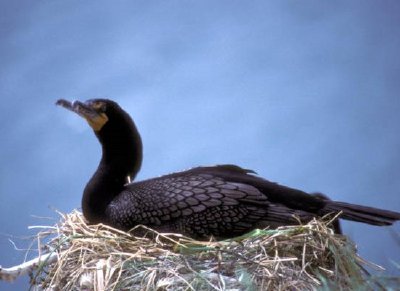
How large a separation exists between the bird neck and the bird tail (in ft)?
2.16

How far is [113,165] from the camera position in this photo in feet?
5.54

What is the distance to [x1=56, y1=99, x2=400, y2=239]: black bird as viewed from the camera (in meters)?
1.37

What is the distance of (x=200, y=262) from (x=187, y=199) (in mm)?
314

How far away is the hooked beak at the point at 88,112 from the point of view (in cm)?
161

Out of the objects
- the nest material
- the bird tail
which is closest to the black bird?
the bird tail

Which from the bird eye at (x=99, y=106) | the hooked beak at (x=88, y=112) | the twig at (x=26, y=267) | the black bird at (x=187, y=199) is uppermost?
the bird eye at (x=99, y=106)

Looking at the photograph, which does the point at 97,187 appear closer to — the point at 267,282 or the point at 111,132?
the point at 111,132

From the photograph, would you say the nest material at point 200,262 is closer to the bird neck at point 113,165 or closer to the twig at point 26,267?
the twig at point 26,267

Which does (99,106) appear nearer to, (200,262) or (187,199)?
(187,199)

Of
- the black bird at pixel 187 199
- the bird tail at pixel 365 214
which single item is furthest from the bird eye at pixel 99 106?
the bird tail at pixel 365 214

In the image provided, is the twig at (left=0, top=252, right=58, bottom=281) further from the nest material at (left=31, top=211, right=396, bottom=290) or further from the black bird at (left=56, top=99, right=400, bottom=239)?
the black bird at (left=56, top=99, right=400, bottom=239)

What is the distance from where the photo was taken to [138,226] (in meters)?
1.36

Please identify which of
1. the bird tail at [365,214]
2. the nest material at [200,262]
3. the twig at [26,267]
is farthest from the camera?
the bird tail at [365,214]

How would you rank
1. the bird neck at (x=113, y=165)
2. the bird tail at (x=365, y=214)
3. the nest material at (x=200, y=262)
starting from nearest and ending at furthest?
the nest material at (x=200, y=262) → the bird tail at (x=365, y=214) → the bird neck at (x=113, y=165)
